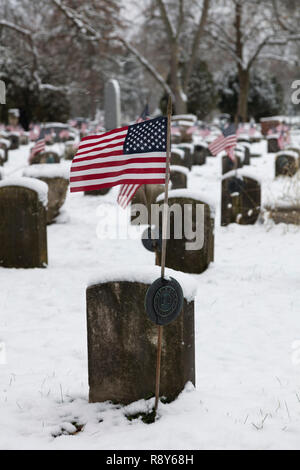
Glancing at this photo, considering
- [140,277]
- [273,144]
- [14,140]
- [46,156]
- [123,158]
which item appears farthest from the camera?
[14,140]

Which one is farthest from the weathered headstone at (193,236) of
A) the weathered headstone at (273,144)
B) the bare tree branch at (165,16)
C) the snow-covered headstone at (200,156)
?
the bare tree branch at (165,16)

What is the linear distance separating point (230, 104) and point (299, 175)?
32002mm

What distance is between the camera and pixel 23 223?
6.56 m

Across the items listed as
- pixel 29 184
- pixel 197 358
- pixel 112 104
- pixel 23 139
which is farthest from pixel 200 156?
pixel 197 358

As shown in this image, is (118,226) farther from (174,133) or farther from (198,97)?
(198,97)

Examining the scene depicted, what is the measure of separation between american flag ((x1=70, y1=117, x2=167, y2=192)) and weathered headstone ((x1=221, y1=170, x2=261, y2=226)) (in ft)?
18.4

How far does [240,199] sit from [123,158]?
19.4 ft

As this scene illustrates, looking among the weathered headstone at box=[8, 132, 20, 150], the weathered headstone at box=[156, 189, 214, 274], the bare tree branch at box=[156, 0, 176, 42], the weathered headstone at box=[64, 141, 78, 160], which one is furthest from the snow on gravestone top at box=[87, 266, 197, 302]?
the bare tree branch at box=[156, 0, 176, 42]

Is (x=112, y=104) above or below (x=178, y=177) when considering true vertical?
above

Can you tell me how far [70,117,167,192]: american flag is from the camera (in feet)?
10.9

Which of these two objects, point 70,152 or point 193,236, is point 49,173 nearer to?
point 193,236

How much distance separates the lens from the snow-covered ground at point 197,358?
3.04 m

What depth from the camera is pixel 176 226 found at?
20.9 feet

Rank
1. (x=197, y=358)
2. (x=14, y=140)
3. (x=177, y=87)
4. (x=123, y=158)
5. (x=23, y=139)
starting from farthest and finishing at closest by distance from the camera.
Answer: (x=177, y=87)
(x=23, y=139)
(x=14, y=140)
(x=197, y=358)
(x=123, y=158)
